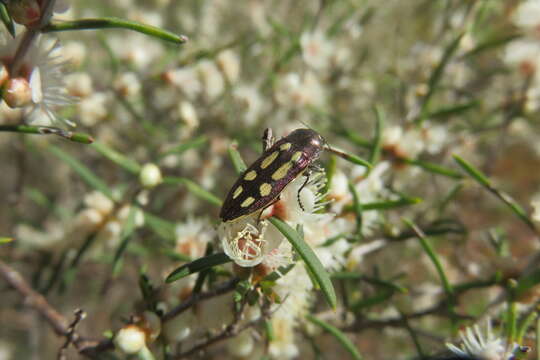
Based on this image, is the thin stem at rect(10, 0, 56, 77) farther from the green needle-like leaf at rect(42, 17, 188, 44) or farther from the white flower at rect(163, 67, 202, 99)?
the white flower at rect(163, 67, 202, 99)

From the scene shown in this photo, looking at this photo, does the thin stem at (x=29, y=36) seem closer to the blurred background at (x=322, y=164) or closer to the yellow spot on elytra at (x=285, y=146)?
the blurred background at (x=322, y=164)

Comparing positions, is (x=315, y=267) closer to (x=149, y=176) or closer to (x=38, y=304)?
(x=149, y=176)

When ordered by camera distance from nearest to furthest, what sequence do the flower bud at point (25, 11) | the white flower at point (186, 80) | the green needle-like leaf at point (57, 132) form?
the flower bud at point (25, 11)
the green needle-like leaf at point (57, 132)
the white flower at point (186, 80)

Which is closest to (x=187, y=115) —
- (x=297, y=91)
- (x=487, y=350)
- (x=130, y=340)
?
(x=297, y=91)

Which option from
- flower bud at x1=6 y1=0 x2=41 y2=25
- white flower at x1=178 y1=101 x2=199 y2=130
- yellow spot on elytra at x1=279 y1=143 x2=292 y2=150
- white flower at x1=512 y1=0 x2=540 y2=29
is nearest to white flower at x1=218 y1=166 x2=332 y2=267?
yellow spot on elytra at x1=279 y1=143 x2=292 y2=150

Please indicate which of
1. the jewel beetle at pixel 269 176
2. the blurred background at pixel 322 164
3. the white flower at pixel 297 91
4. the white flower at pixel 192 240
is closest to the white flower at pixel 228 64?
the blurred background at pixel 322 164
